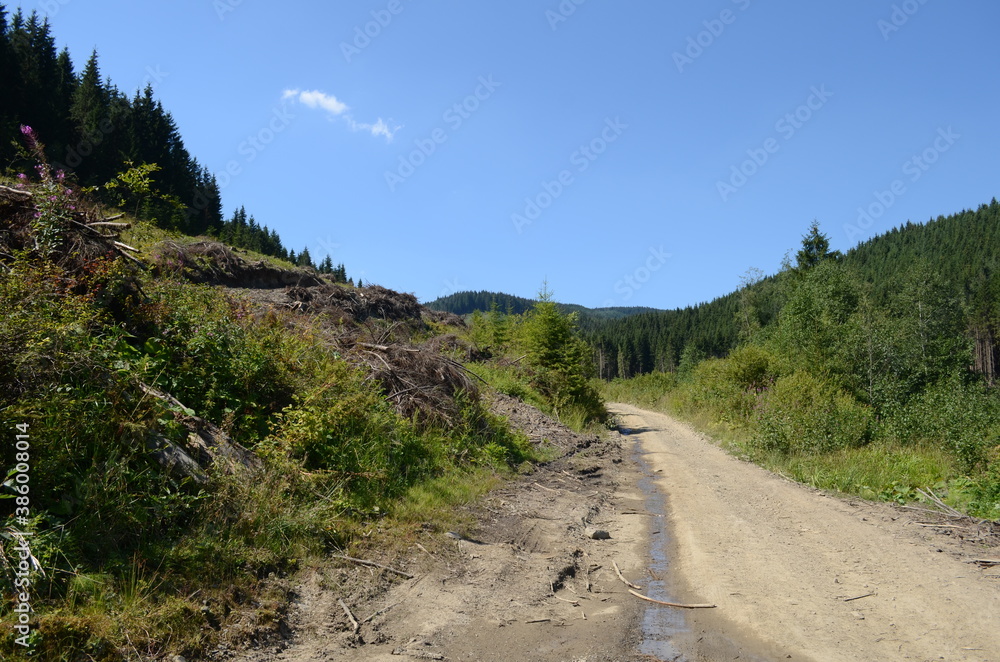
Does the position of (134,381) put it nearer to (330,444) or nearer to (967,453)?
(330,444)

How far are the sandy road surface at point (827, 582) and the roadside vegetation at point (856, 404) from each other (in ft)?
6.51

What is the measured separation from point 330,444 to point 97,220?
411 centimetres

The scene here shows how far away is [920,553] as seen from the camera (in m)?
5.94

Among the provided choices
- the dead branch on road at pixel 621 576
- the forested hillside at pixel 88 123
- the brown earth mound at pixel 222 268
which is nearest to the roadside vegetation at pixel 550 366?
the brown earth mound at pixel 222 268

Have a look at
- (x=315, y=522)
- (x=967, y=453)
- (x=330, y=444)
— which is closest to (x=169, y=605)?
(x=315, y=522)

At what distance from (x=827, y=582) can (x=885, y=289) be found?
7589 centimetres

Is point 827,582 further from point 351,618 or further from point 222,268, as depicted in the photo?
point 222,268

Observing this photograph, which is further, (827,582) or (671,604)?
(827,582)

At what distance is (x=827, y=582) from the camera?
16.9 ft

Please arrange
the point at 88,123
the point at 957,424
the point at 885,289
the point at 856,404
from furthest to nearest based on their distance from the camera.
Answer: the point at 885,289 < the point at 88,123 < the point at 856,404 < the point at 957,424

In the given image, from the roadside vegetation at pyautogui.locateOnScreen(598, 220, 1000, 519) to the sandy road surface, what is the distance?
1.99 metres

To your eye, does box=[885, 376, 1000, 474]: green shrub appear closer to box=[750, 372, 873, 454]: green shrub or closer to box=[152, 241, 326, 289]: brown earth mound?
box=[750, 372, 873, 454]: green shrub

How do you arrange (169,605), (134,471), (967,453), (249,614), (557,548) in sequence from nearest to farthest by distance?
1. (169,605)
2. (249,614)
3. (134,471)
4. (557,548)
5. (967,453)

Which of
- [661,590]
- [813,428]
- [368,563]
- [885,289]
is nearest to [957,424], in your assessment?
[813,428]
